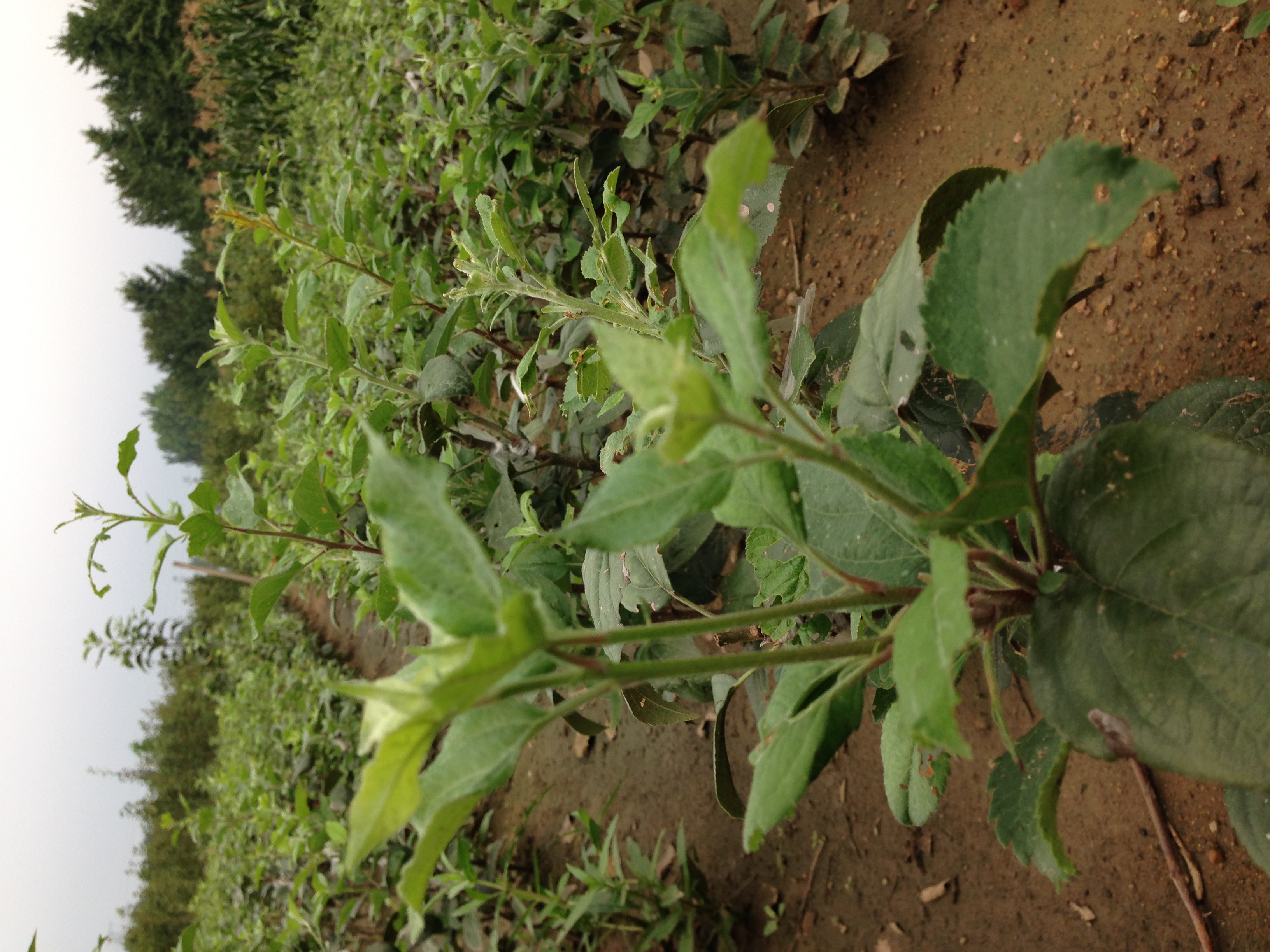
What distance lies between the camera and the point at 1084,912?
1.33 m

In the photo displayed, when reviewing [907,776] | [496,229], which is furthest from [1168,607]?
[496,229]

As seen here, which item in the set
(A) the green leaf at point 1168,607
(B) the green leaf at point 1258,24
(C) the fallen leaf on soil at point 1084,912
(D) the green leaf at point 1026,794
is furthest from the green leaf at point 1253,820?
(B) the green leaf at point 1258,24

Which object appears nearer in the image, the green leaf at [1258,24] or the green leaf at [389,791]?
the green leaf at [389,791]

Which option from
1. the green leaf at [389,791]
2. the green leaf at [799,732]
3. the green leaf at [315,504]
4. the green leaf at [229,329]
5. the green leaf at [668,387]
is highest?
the green leaf at [229,329]

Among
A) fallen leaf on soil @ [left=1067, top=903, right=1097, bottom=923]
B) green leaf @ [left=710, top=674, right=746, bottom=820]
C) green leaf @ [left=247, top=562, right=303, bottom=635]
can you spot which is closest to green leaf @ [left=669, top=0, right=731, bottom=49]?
green leaf @ [left=247, top=562, right=303, bottom=635]

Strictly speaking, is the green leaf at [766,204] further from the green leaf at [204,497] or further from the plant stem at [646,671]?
the green leaf at [204,497]

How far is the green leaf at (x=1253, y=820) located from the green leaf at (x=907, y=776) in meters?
0.25

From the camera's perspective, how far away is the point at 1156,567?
51 centimetres

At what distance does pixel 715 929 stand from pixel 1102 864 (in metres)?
1.03

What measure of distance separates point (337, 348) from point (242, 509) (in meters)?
0.35

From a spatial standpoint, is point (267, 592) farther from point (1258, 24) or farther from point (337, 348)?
point (1258, 24)

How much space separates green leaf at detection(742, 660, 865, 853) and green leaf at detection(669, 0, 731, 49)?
1.66m

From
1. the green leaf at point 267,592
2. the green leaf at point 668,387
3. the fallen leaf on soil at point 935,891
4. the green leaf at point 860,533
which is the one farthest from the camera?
the fallen leaf on soil at point 935,891

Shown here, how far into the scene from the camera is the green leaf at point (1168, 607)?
47 cm
